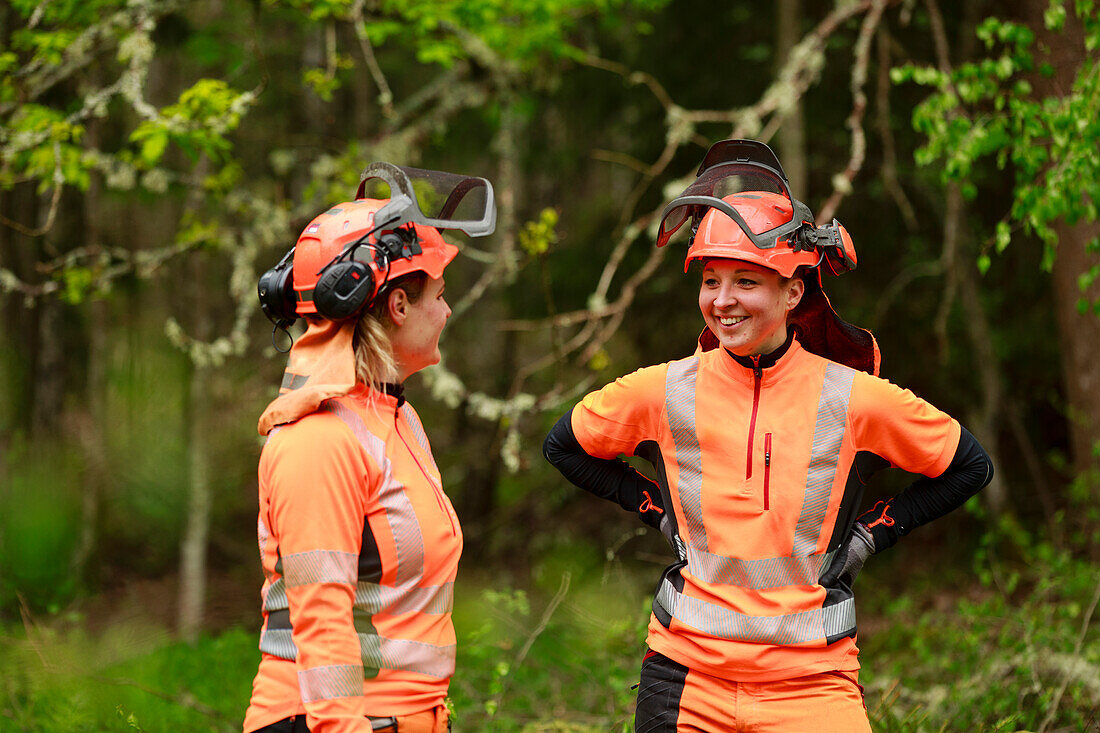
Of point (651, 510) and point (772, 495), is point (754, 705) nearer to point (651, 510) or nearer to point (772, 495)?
point (772, 495)

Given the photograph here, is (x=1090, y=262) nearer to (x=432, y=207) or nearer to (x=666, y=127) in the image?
(x=666, y=127)

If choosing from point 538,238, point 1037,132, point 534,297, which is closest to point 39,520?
point 534,297

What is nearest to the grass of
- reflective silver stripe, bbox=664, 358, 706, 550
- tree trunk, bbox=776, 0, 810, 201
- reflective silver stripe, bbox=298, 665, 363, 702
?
reflective silver stripe, bbox=664, 358, 706, 550

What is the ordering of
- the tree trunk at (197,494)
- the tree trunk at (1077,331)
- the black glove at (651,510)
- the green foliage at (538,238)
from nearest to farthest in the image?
the black glove at (651,510) < the green foliage at (538,238) < the tree trunk at (1077,331) < the tree trunk at (197,494)

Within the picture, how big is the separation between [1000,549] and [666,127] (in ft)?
16.7

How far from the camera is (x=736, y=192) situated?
3.20 meters

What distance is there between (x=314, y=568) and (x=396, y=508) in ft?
0.94

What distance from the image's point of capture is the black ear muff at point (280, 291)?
103 inches

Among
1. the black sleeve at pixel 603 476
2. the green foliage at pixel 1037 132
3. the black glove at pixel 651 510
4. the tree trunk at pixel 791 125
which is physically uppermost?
the tree trunk at pixel 791 125

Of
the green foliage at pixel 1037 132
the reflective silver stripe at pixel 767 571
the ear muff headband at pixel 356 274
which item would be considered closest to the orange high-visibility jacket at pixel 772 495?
the reflective silver stripe at pixel 767 571

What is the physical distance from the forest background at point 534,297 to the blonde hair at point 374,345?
1.92 m

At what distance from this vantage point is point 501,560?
11.0 meters

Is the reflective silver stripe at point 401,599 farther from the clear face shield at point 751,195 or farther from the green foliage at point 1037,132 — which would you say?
the green foliage at point 1037,132

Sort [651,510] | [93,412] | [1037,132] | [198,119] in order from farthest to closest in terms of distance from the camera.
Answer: [93,412]
[198,119]
[1037,132]
[651,510]
